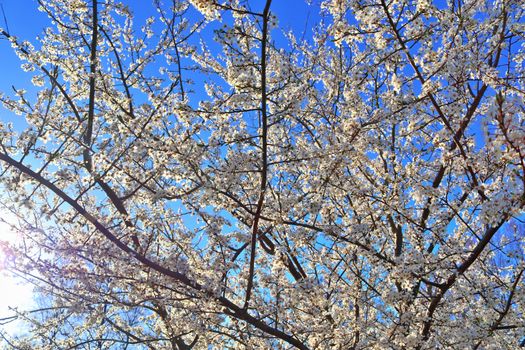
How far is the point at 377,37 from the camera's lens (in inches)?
196

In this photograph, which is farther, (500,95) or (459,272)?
(459,272)

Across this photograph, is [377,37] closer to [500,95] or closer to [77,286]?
[500,95]

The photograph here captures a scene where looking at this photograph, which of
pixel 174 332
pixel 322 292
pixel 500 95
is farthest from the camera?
pixel 174 332

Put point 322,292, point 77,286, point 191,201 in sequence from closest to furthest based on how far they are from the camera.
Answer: point 191,201 < point 77,286 < point 322,292

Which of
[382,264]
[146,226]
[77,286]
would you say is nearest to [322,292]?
[382,264]

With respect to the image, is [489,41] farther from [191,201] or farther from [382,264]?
[191,201]

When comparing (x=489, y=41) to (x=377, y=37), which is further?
(x=377, y=37)

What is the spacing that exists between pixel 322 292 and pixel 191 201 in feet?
7.16

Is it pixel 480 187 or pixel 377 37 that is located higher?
pixel 377 37

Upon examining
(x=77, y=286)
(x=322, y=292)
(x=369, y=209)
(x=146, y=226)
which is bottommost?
(x=77, y=286)

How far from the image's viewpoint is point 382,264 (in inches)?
199

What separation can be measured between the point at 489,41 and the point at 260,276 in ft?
13.9

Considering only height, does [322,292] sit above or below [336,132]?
below

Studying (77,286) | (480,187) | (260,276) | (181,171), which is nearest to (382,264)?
(480,187)
